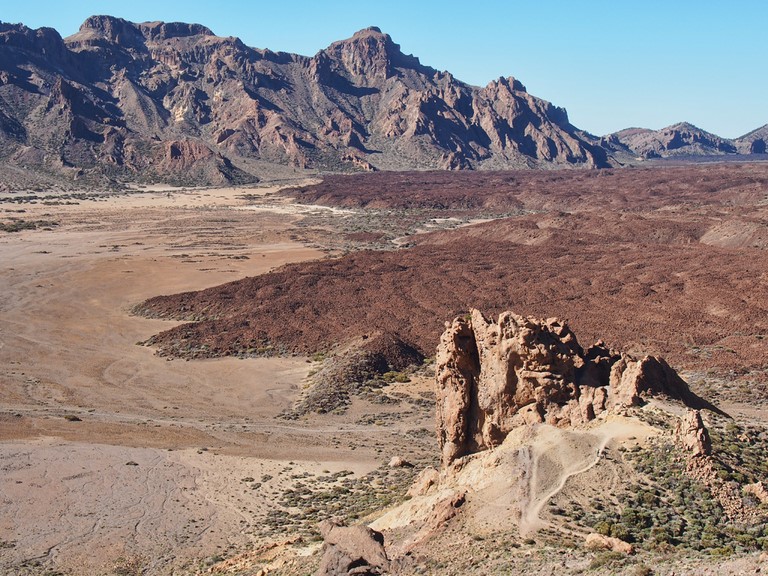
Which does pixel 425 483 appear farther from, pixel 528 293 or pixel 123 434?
pixel 528 293

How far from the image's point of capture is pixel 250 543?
2514 cm

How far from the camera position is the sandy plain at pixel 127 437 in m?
26.0

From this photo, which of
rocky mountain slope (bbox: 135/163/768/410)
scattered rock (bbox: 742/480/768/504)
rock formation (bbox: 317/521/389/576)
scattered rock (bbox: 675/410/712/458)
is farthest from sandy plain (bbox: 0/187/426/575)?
scattered rock (bbox: 742/480/768/504)

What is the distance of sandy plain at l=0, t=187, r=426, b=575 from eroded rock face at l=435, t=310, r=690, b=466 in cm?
845

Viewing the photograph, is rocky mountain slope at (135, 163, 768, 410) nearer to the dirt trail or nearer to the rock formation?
the dirt trail

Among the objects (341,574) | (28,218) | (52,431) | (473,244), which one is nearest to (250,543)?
(341,574)

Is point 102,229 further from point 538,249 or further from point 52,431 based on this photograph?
point 52,431

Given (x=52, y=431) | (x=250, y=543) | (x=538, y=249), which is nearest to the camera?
(x=250, y=543)

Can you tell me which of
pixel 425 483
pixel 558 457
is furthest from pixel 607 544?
pixel 425 483

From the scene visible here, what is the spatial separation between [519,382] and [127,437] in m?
21.6

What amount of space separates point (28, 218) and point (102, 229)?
67.3 feet

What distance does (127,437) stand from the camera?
36.5 m

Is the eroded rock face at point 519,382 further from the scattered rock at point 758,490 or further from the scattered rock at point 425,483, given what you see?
the scattered rock at point 758,490

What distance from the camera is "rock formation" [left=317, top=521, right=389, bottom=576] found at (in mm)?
17469
